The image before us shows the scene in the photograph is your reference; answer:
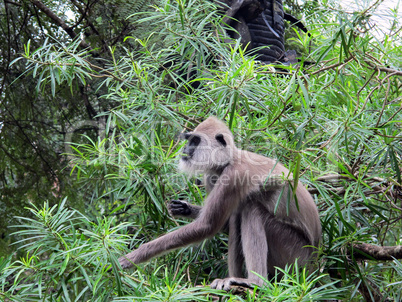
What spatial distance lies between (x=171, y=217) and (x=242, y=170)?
659mm

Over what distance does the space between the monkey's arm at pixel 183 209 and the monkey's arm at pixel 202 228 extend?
0.26m

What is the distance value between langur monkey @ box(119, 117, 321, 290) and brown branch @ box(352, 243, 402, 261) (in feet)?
1.01

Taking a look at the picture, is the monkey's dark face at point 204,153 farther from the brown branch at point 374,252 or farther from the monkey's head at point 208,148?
the brown branch at point 374,252

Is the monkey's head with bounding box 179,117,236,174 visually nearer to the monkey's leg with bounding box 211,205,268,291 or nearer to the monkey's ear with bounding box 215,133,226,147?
the monkey's ear with bounding box 215,133,226,147

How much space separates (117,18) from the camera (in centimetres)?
534

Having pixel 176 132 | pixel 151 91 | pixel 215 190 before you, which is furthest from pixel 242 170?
pixel 151 91

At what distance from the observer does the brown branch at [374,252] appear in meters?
2.77

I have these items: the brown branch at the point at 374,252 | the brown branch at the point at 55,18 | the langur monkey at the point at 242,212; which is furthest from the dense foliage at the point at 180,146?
the brown branch at the point at 55,18

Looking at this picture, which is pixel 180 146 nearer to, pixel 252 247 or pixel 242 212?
pixel 242 212

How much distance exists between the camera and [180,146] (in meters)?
3.23

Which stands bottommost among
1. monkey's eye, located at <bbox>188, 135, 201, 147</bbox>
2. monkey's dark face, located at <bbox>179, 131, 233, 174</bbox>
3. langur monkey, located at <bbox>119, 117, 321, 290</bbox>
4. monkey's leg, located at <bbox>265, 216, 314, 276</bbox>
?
monkey's leg, located at <bbox>265, 216, 314, 276</bbox>

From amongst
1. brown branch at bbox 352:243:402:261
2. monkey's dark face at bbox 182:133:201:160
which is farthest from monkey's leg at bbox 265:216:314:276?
monkey's dark face at bbox 182:133:201:160

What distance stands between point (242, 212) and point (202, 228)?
36 centimetres

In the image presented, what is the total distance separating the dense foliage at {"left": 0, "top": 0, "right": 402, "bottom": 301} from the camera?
88.8 inches
